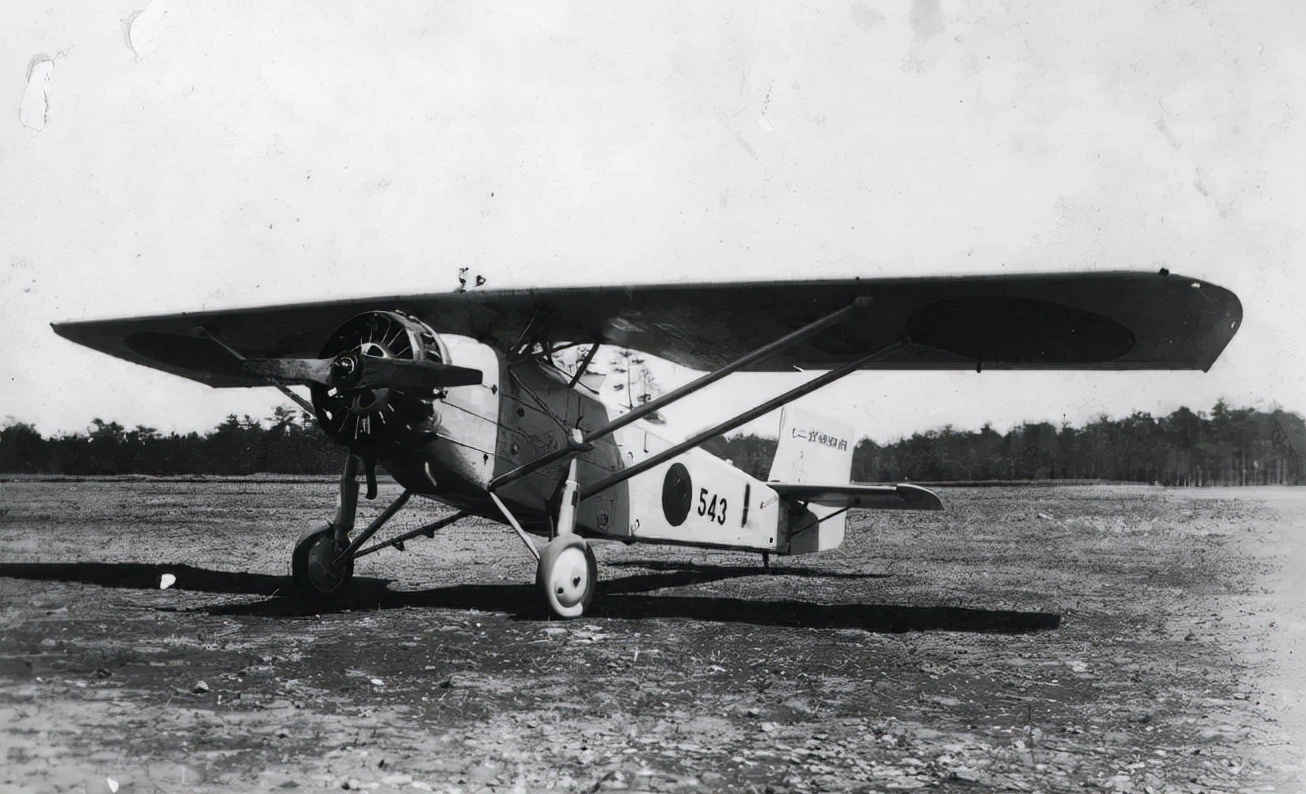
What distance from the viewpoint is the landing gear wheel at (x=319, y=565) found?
325 inches

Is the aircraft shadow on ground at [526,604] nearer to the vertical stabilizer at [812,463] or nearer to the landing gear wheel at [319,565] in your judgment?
the landing gear wheel at [319,565]

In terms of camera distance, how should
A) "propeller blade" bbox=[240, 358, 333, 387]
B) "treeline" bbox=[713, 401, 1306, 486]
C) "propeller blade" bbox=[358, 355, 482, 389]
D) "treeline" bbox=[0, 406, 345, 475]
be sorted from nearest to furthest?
"propeller blade" bbox=[358, 355, 482, 389] → "propeller blade" bbox=[240, 358, 333, 387] → "treeline" bbox=[0, 406, 345, 475] → "treeline" bbox=[713, 401, 1306, 486]

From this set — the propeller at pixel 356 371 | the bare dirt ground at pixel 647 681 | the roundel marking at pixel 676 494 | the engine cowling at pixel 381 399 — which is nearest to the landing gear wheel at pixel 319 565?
the bare dirt ground at pixel 647 681

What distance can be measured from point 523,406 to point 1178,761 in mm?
5522

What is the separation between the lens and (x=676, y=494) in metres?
9.88

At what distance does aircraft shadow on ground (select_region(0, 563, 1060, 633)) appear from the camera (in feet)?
24.6

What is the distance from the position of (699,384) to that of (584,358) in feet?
4.50

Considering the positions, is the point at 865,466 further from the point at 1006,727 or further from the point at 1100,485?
the point at 1006,727

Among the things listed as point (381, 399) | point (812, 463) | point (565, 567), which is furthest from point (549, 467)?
point (812, 463)

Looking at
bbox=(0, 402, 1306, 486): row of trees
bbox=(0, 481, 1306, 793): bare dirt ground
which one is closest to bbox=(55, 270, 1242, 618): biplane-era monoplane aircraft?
bbox=(0, 481, 1306, 793): bare dirt ground

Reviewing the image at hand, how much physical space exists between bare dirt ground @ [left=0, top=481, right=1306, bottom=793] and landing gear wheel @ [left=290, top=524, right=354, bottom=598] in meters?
0.32

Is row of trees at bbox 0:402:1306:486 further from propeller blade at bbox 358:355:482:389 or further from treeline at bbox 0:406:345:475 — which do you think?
propeller blade at bbox 358:355:482:389

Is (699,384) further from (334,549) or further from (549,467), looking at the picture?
(334,549)

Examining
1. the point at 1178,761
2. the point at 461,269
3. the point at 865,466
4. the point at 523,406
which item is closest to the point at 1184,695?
the point at 1178,761
